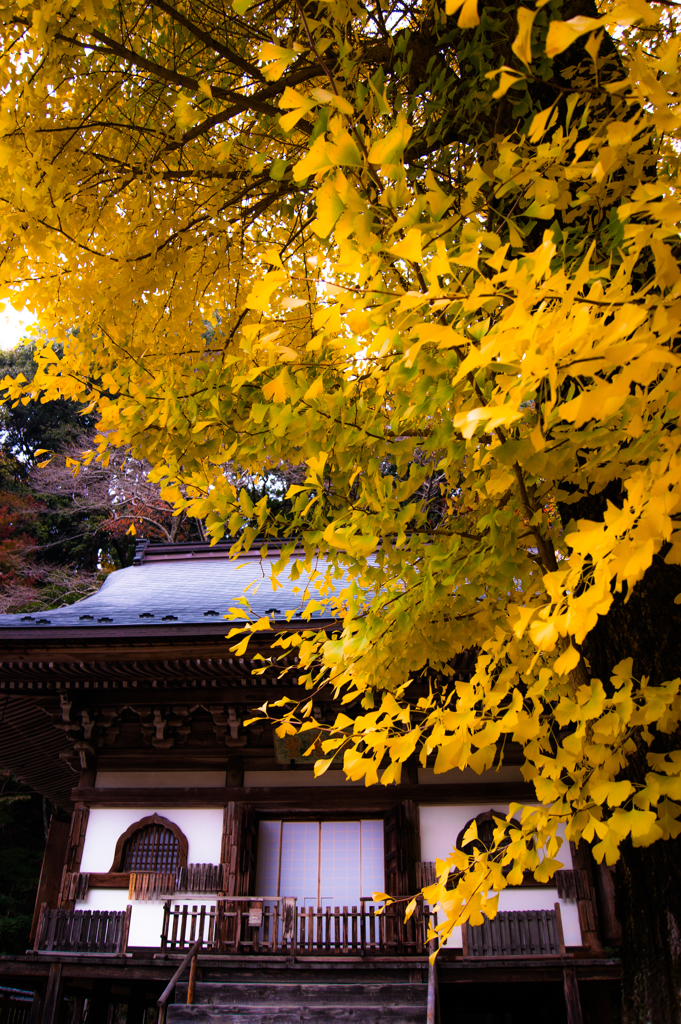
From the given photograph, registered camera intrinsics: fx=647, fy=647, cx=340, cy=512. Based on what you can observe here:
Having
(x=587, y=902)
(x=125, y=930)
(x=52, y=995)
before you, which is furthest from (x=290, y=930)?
(x=587, y=902)

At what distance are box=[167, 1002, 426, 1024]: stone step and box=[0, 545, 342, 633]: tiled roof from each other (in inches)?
113

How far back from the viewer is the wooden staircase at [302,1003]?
4863 mm

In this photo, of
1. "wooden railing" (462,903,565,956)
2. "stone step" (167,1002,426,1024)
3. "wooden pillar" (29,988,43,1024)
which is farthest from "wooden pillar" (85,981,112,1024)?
"wooden railing" (462,903,565,956)

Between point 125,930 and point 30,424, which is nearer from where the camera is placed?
point 125,930

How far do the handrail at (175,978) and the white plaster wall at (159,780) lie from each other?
4.78 ft

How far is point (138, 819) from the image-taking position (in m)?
6.35

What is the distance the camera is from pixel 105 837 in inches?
249

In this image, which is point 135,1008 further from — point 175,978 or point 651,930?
point 651,930

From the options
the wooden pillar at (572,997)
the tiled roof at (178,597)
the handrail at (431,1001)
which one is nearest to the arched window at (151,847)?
the tiled roof at (178,597)

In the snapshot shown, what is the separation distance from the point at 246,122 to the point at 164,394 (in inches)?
109

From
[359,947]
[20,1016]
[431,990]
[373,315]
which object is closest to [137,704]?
[359,947]

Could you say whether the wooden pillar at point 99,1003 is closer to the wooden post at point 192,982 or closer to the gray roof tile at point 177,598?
the wooden post at point 192,982

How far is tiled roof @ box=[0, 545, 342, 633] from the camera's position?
19.1 ft

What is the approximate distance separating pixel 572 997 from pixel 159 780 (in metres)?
4.09
